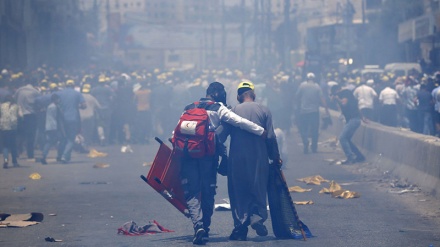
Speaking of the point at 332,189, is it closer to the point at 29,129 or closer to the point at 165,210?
the point at 165,210

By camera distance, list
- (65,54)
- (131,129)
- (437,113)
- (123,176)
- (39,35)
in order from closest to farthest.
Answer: (123,176) < (437,113) < (131,129) < (39,35) < (65,54)

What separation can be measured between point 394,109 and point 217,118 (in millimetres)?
18183

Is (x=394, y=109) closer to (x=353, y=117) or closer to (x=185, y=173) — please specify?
(x=353, y=117)

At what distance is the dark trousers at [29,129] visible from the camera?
22.2 metres

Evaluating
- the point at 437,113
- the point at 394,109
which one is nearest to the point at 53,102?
the point at 437,113

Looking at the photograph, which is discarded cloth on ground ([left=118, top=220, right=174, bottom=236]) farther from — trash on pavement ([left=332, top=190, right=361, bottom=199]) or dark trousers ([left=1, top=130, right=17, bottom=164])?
dark trousers ([left=1, top=130, right=17, bottom=164])

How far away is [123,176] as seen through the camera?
1805cm

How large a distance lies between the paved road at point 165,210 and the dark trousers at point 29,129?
81.6 inches

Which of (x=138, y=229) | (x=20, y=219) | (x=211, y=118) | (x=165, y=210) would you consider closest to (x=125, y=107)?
(x=165, y=210)

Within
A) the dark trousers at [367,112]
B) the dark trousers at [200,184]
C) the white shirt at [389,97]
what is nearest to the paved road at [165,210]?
the dark trousers at [200,184]

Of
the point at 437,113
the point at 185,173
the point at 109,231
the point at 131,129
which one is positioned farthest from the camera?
the point at 131,129

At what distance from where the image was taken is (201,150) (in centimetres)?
991

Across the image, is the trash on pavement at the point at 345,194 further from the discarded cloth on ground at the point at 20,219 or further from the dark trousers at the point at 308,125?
the dark trousers at the point at 308,125

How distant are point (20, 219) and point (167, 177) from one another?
2876mm
